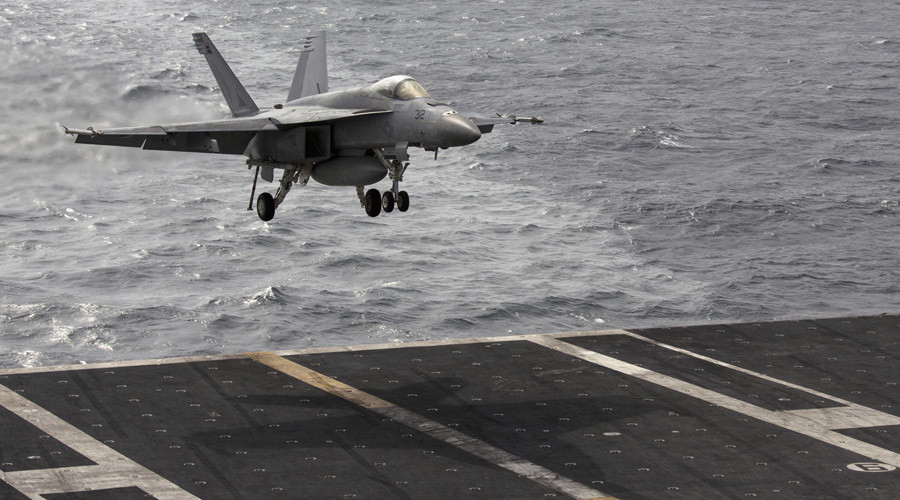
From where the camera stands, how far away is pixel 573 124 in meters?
100

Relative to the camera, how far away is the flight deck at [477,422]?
1302 inches

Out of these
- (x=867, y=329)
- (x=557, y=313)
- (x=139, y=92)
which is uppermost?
(x=139, y=92)

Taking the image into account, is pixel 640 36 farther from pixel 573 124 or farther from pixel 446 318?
pixel 446 318

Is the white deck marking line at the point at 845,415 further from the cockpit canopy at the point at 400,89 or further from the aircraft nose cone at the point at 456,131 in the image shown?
the cockpit canopy at the point at 400,89

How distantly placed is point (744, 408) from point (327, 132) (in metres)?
16.3

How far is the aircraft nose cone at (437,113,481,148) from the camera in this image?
3228 cm

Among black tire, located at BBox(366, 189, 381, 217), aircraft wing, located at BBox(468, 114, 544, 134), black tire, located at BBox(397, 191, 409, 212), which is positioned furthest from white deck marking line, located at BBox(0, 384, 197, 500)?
aircraft wing, located at BBox(468, 114, 544, 134)

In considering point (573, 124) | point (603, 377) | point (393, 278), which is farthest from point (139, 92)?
point (603, 377)

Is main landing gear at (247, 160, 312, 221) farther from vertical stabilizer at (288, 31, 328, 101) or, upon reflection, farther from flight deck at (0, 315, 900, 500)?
flight deck at (0, 315, 900, 500)

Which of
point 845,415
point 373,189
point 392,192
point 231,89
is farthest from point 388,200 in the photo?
point 845,415

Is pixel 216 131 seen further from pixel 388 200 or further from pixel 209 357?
pixel 209 357

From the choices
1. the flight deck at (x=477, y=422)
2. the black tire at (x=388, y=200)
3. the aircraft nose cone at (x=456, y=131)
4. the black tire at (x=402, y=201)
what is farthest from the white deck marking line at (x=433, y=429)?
the aircraft nose cone at (x=456, y=131)

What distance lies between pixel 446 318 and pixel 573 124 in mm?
35101

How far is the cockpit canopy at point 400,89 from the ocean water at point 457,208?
110ft
